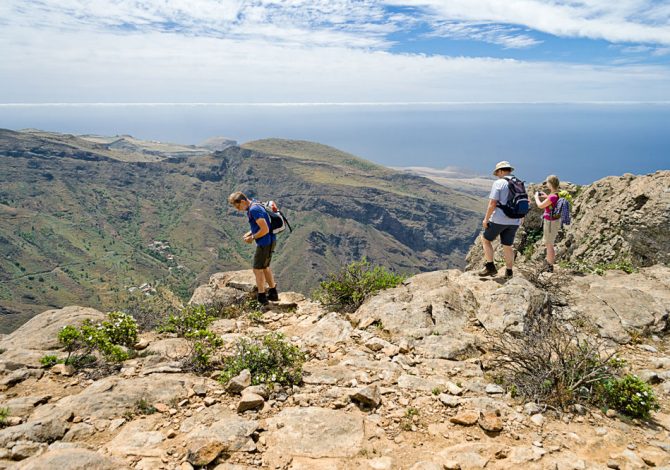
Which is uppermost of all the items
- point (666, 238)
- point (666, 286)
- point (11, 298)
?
point (666, 238)

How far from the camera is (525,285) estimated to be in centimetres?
940

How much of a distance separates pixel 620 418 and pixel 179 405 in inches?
239

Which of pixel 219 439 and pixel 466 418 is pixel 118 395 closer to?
pixel 219 439

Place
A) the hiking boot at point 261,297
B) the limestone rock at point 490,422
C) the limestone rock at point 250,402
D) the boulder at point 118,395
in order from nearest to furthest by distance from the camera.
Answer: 1. the limestone rock at point 490,422
2. the boulder at point 118,395
3. the limestone rock at point 250,402
4. the hiking boot at point 261,297

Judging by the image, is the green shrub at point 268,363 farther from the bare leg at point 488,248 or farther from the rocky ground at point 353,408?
the bare leg at point 488,248

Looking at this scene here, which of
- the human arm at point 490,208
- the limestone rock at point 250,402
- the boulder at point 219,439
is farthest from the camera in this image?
the human arm at point 490,208

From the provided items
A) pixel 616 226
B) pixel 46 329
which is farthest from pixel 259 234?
pixel 616 226

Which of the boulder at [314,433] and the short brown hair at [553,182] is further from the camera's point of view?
the short brown hair at [553,182]

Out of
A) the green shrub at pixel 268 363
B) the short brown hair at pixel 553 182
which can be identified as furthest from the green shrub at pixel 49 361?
the short brown hair at pixel 553 182

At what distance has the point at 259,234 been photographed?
10305mm

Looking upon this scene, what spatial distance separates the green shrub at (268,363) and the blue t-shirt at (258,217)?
3888 millimetres

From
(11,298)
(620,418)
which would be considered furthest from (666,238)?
(11,298)

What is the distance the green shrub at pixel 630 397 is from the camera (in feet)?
17.8

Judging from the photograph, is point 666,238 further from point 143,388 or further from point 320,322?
point 143,388
